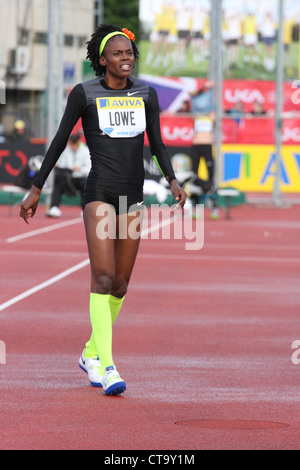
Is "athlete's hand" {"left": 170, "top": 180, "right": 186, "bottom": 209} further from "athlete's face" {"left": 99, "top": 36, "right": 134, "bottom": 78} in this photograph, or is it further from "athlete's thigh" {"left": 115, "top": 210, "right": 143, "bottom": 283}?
"athlete's face" {"left": 99, "top": 36, "right": 134, "bottom": 78}

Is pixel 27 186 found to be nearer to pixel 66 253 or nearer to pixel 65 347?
pixel 66 253

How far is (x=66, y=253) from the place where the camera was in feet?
60.6

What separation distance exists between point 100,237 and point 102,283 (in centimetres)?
28

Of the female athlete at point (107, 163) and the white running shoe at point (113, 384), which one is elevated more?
the female athlete at point (107, 163)

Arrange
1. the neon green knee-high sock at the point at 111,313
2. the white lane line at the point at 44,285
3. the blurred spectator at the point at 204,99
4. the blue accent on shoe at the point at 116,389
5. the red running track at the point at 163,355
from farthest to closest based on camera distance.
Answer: the blurred spectator at the point at 204,99 < the white lane line at the point at 44,285 < the neon green knee-high sock at the point at 111,313 < the blue accent on shoe at the point at 116,389 < the red running track at the point at 163,355

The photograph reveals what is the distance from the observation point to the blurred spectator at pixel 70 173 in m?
26.0

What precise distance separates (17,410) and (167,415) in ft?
2.73

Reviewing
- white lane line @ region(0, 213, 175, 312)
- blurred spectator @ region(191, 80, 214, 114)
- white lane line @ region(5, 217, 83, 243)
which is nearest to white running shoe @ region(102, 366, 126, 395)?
white lane line @ region(0, 213, 175, 312)

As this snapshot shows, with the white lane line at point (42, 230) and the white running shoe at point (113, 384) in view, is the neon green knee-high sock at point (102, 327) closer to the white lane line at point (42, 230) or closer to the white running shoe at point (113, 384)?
the white running shoe at point (113, 384)

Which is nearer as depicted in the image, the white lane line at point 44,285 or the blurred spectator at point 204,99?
the white lane line at point 44,285

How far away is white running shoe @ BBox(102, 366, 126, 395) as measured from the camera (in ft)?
26.2

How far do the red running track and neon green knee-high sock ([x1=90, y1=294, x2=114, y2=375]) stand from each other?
0.22 meters

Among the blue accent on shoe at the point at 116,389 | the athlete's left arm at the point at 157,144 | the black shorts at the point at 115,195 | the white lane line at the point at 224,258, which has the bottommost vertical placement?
the white lane line at the point at 224,258

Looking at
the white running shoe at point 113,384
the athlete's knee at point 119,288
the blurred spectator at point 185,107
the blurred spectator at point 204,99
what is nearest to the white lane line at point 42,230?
the blurred spectator at point 204,99
